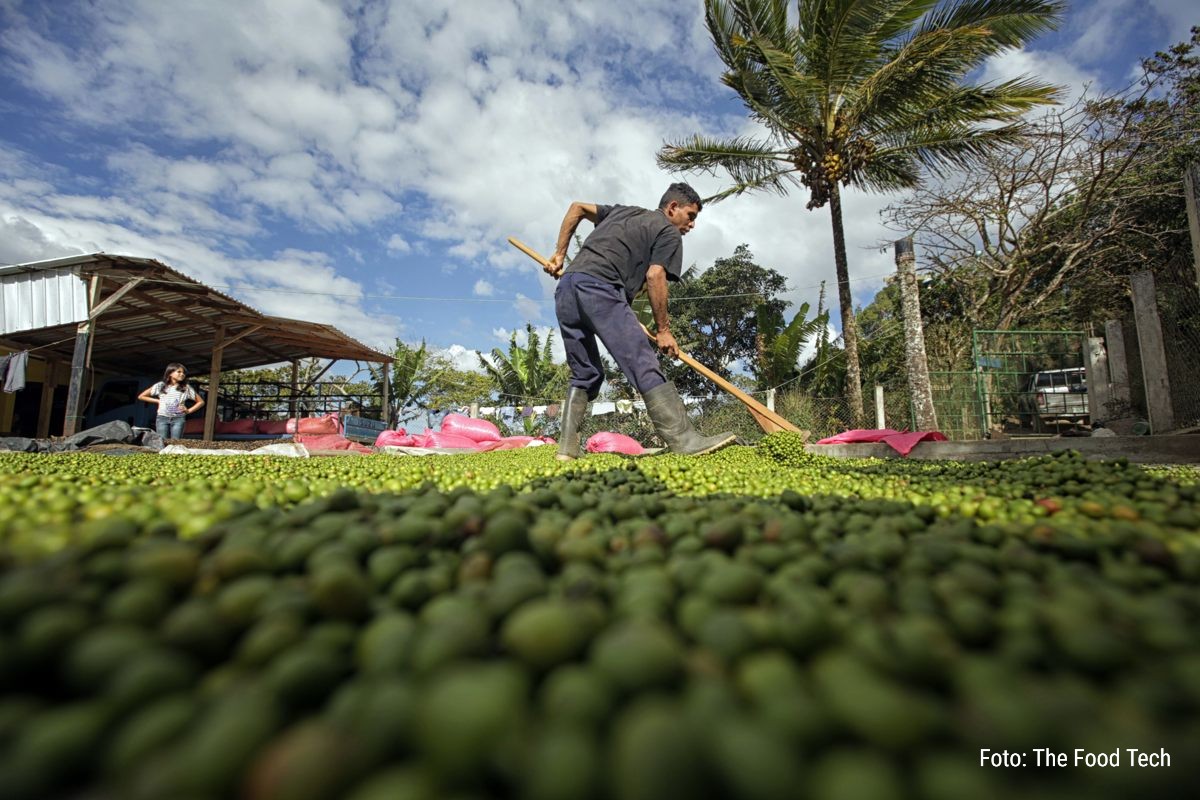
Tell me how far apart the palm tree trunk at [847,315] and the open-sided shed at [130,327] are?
41.4 ft

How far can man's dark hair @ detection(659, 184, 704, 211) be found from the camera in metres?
5.12

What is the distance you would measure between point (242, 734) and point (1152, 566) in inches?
62.3

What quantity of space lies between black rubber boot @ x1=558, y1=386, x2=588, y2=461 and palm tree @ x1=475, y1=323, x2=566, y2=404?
48.3 feet

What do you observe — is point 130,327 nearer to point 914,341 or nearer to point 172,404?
point 172,404

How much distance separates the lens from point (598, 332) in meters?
4.61

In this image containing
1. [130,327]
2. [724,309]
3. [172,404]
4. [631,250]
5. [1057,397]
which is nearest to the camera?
[631,250]

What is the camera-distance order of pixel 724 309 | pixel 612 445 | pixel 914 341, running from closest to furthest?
pixel 612 445, pixel 914 341, pixel 724 309

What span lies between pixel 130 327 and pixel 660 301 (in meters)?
14.9

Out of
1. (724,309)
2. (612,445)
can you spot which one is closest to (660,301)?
(612,445)

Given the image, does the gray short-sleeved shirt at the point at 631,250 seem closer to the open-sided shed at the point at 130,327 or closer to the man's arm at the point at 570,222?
the man's arm at the point at 570,222

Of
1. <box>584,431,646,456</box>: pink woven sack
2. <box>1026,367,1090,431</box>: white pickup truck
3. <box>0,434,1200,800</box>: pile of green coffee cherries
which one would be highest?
<box>1026,367,1090,431</box>: white pickup truck

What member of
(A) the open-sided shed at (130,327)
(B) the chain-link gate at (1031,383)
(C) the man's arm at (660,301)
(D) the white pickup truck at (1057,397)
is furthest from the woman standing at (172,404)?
(D) the white pickup truck at (1057,397)
